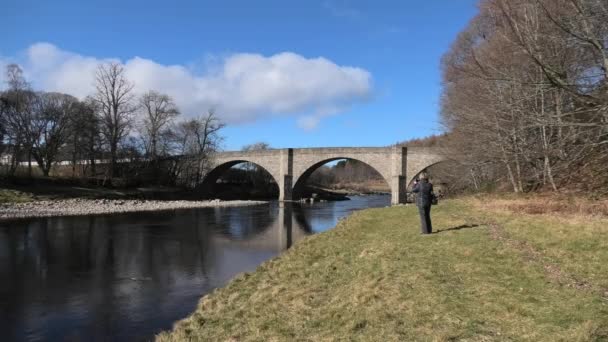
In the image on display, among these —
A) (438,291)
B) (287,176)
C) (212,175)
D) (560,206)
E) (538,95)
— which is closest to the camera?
(438,291)

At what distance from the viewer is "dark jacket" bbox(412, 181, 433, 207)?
11.6 m

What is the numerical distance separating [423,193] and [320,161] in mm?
43920

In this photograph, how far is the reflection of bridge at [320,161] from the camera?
48.0 meters

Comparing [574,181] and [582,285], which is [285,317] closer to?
[582,285]

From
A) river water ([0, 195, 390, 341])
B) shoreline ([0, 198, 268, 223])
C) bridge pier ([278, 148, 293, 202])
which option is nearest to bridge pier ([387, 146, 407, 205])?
bridge pier ([278, 148, 293, 202])

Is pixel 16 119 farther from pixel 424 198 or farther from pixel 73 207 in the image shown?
pixel 424 198

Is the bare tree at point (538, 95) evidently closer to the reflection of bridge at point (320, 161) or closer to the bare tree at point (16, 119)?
the reflection of bridge at point (320, 161)

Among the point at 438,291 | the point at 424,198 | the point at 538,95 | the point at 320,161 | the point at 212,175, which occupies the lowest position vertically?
the point at 438,291

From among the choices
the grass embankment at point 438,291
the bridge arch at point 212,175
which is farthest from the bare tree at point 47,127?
the grass embankment at point 438,291

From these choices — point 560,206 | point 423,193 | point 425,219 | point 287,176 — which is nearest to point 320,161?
point 287,176

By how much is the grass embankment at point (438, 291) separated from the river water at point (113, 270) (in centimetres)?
151

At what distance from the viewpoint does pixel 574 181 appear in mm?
15734

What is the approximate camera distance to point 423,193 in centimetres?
1162

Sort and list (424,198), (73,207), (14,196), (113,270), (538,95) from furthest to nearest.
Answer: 1. (14,196)
2. (73,207)
3. (538,95)
4. (113,270)
5. (424,198)
